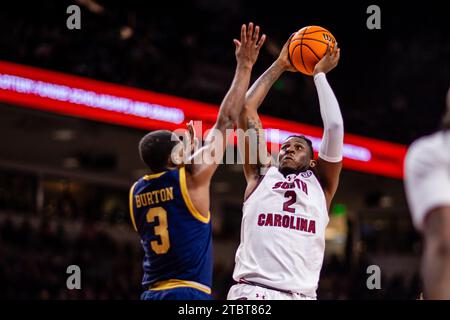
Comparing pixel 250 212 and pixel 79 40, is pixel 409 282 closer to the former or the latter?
pixel 79 40

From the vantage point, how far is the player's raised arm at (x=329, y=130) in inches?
177

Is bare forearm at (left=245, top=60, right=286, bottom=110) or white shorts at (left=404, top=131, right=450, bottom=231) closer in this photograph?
white shorts at (left=404, top=131, right=450, bottom=231)

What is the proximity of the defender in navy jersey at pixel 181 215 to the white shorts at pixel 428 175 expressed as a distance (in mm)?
1740

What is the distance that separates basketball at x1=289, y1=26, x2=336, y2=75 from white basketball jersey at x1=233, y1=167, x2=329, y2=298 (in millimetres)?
738

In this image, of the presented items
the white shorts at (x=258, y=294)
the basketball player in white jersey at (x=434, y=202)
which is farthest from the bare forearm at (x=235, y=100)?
the basketball player in white jersey at (x=434, y=202)

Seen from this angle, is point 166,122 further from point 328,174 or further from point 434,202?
point 434,202

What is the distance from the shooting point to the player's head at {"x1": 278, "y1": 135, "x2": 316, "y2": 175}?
4.69 metres

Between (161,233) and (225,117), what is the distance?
2.34 ft

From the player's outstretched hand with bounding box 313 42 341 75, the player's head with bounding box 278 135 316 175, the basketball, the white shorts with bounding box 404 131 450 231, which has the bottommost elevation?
the white shorts with bounding box 404 131 450 231

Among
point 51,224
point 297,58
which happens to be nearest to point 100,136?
point 51,224

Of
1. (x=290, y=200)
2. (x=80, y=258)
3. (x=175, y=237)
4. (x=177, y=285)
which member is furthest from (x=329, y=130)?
(x=80, y=258)

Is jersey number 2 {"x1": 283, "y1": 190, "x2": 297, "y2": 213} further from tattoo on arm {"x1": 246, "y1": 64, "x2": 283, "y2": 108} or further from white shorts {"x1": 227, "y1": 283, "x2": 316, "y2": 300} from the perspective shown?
tattoo on arm {"x1": 246, "y1": 64, "x2": 283, "y2": 108}

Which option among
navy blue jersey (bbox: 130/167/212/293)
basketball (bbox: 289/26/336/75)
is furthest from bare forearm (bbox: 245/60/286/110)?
navy blue jersey (bbox: 130/167/212/293)

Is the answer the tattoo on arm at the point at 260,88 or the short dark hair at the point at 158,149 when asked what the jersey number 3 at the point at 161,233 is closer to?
the short dark hair at the point at 158,149
